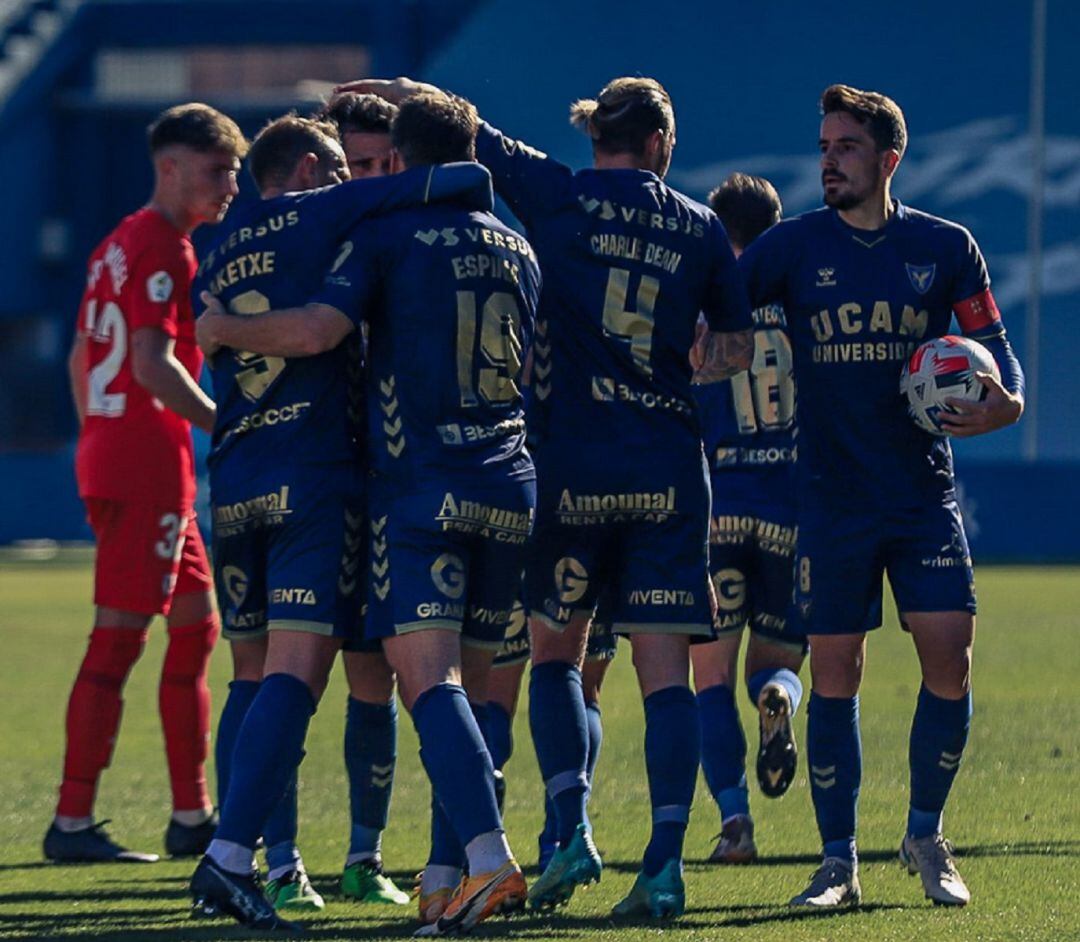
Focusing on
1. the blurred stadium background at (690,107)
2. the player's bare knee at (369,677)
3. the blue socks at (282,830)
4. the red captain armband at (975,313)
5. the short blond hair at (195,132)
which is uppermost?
the blurred stadium background at (690,107)

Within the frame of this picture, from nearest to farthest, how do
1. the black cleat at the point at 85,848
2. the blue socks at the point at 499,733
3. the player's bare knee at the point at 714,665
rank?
the blue socks at the point at 499,733 < the black cleat at the point at 85,848 < the player's bare knee at the point at 714,665

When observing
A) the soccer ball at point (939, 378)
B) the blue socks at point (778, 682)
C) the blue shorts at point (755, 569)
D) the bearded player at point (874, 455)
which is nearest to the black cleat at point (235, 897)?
the bearded player at point (874, 455)

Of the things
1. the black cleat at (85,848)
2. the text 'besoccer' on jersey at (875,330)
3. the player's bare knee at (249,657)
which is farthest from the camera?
the black cleat at (85,848)

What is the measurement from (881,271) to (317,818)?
3172 mm

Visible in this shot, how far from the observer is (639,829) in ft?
25.0

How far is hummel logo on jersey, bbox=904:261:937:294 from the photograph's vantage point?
6258mm

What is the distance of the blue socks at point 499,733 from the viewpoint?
260 inches

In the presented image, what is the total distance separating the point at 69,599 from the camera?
20875mm

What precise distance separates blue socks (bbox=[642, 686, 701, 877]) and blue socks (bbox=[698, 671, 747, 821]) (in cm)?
125

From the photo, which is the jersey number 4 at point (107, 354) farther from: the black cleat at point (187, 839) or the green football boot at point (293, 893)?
the green football boot at point (293, 893)

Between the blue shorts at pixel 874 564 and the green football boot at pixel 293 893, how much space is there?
5.29ft

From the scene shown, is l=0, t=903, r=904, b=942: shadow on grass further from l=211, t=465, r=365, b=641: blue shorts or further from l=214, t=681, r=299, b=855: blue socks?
l=211, t=465, r=365, b=641: blue shorts

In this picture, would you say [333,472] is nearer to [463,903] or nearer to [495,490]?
[495,490]

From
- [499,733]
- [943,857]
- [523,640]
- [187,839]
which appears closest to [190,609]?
[187,839]
